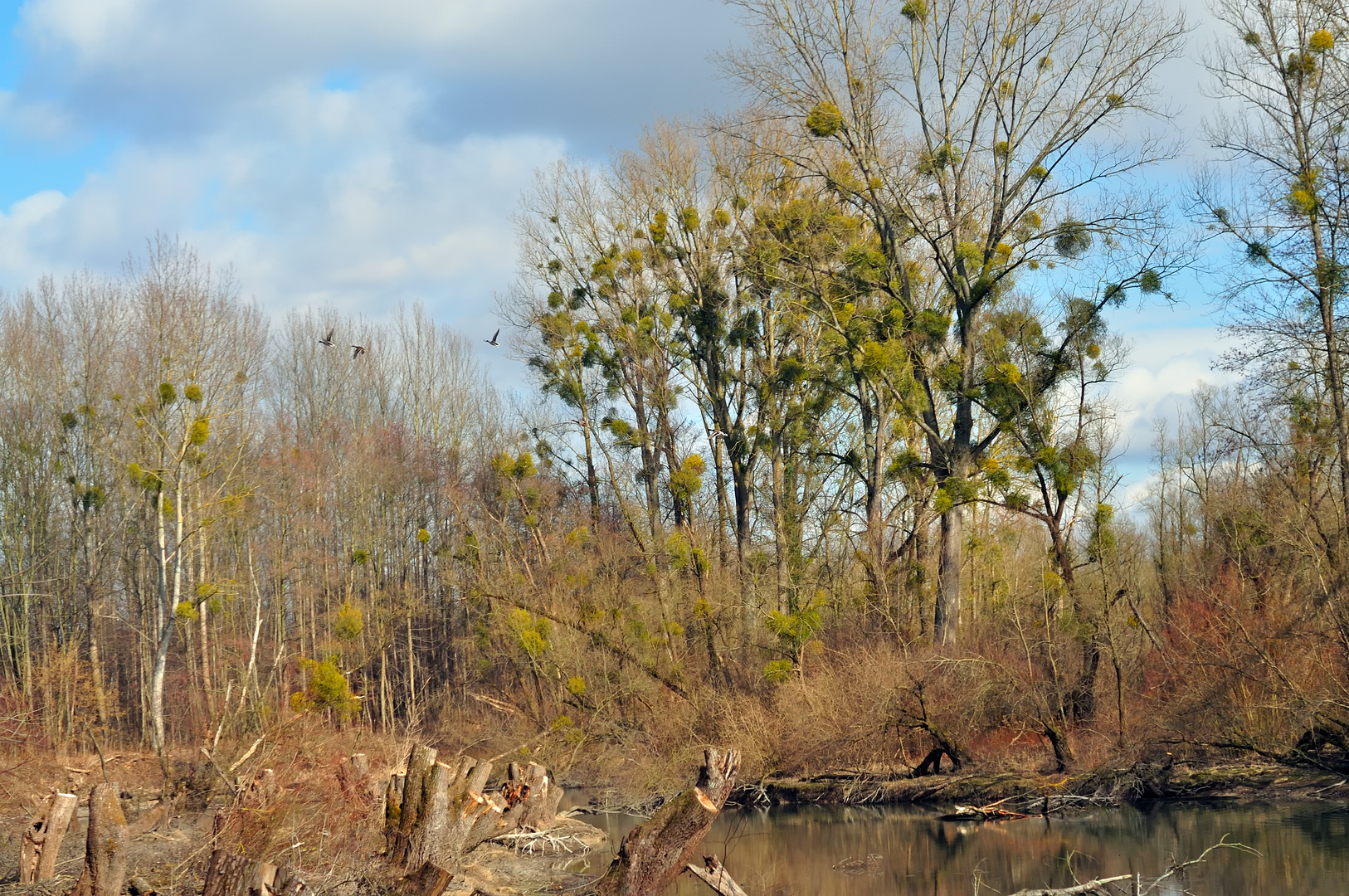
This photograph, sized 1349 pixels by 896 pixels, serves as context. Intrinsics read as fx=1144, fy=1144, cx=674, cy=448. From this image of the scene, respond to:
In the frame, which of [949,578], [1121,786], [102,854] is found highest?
[949,578]

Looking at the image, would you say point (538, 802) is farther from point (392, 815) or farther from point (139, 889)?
point (139, 889)

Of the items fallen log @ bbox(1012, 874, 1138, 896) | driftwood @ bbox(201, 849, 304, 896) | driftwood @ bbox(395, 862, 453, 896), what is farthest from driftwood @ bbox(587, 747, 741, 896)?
driftwood @ bbox(201, 849, 304, 896)

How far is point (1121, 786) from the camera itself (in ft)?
58.7

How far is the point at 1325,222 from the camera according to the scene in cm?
1738

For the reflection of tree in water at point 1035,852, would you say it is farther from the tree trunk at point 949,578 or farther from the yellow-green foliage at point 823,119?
the yellow-green foliage at point 823,119

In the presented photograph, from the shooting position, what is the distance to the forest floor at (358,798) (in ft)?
37.8

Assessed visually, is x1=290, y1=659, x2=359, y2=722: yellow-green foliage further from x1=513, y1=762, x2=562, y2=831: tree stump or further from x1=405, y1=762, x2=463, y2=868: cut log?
x1=405, y1=762, x2=463, y2=868: cut log

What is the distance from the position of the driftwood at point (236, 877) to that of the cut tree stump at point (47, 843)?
209 cm

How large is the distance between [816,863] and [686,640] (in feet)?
34.9

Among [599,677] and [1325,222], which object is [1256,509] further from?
[599,677]

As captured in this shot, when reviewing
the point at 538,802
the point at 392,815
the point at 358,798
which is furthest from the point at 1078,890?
the point at 538,802

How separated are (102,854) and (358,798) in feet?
13.2

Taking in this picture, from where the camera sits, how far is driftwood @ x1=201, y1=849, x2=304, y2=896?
9.36 metres

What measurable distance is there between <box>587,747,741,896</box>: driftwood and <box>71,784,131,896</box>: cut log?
4.18 m
